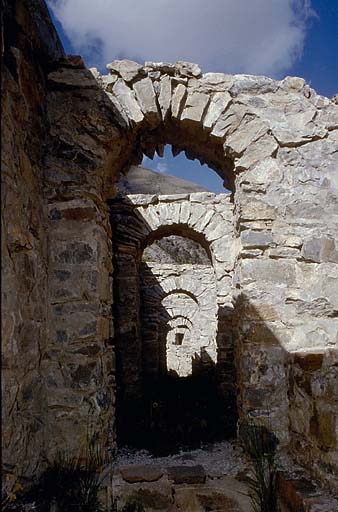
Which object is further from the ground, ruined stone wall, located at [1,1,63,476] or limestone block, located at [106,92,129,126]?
limestone block, located at [106,92,129,126]

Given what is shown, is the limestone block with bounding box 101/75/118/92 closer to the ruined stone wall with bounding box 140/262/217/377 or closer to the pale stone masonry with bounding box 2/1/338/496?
the pale stone masonry with bounding box 2/1/338/496

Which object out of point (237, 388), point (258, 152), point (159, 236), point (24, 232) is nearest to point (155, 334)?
point (159, 236)

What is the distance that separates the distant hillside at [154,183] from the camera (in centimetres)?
3070

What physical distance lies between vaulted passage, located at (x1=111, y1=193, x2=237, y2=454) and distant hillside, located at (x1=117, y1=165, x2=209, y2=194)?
2027cm

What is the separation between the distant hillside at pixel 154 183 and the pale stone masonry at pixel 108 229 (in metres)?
26.7

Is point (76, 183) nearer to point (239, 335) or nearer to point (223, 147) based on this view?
point (223, 147)

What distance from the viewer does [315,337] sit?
2906 millimetres

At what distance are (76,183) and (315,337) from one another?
2.01 m

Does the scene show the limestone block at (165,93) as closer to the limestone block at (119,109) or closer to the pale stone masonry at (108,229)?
the pale stone masonry at (108,229)

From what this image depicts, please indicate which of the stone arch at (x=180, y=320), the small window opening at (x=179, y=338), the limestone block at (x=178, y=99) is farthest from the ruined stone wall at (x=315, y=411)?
the small window opening at (x=179, y=338)

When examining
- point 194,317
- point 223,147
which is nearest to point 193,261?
point 194,317

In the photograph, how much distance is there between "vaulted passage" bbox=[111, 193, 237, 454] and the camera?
418 centimetres

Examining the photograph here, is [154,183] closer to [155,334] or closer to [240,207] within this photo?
[155,334]

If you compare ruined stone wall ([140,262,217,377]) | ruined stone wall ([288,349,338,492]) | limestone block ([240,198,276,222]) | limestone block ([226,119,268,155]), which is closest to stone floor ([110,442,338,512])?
ruined stone wall ([288,349,338,492])
